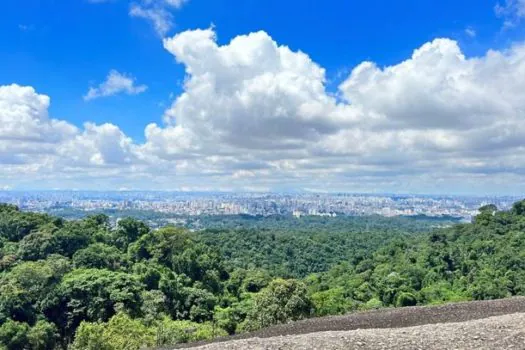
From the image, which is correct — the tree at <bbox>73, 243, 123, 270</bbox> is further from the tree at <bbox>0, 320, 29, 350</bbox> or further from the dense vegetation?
the tree at <bbox>0, 320, 29, 350</bbox>

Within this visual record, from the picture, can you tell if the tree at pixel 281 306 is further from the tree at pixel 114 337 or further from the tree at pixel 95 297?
the tree at pixel 95 297

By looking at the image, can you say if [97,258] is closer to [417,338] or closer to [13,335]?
[13,335]

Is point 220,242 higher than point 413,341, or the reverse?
point 413,341

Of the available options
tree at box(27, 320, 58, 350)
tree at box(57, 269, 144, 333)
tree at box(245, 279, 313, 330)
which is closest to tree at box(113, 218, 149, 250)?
tree at box(57, 269, 144, 333)

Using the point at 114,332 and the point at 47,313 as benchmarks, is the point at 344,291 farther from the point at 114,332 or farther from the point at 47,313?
the point at 114,332

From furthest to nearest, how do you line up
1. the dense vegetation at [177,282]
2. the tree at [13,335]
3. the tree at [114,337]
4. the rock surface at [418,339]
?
the tree at [13,335], the dense vegetation at [177,282], the tree at [114,337], the rock surface at [418,339]

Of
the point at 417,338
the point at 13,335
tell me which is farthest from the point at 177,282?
the point at 417,338

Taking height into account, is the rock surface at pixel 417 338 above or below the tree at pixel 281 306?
above

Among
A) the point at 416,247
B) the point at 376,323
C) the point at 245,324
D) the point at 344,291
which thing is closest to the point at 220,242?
the point at 416,247

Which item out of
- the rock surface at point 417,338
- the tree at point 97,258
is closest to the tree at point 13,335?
the tree at point 97,258
